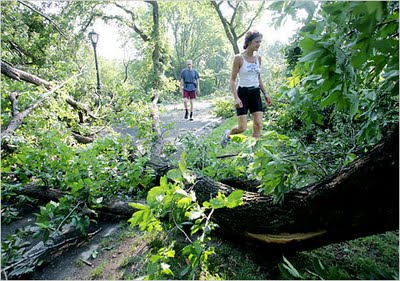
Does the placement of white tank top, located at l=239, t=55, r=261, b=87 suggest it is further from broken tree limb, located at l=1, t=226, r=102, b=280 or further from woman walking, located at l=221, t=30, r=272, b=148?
broken tree limb, located at l=1, t=226, r=102, b=280

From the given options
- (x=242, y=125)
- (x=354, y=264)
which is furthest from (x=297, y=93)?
(x=242, y=125)

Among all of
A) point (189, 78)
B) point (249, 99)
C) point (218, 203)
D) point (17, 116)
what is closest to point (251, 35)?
point (249, 99)

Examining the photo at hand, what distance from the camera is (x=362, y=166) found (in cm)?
120

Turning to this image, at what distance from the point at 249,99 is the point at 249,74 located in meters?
0.34

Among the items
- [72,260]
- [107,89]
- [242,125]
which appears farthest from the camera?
[107,89]

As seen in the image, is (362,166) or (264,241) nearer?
(362,166)

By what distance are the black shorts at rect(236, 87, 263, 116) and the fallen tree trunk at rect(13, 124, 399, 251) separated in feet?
6.21

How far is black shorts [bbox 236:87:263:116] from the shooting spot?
3.71m

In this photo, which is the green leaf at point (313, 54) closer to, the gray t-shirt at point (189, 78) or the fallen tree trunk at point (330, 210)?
the fallen tree trunk at point (330, 210)

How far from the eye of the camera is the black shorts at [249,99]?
12.2ft

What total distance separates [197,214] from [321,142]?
328 centimetres

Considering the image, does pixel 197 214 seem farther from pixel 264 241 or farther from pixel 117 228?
pixel 117 228

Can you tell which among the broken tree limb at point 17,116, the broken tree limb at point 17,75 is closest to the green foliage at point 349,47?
the broken tree limb at point 17,116

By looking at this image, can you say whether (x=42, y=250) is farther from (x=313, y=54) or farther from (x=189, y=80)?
(x=189, y=80)
